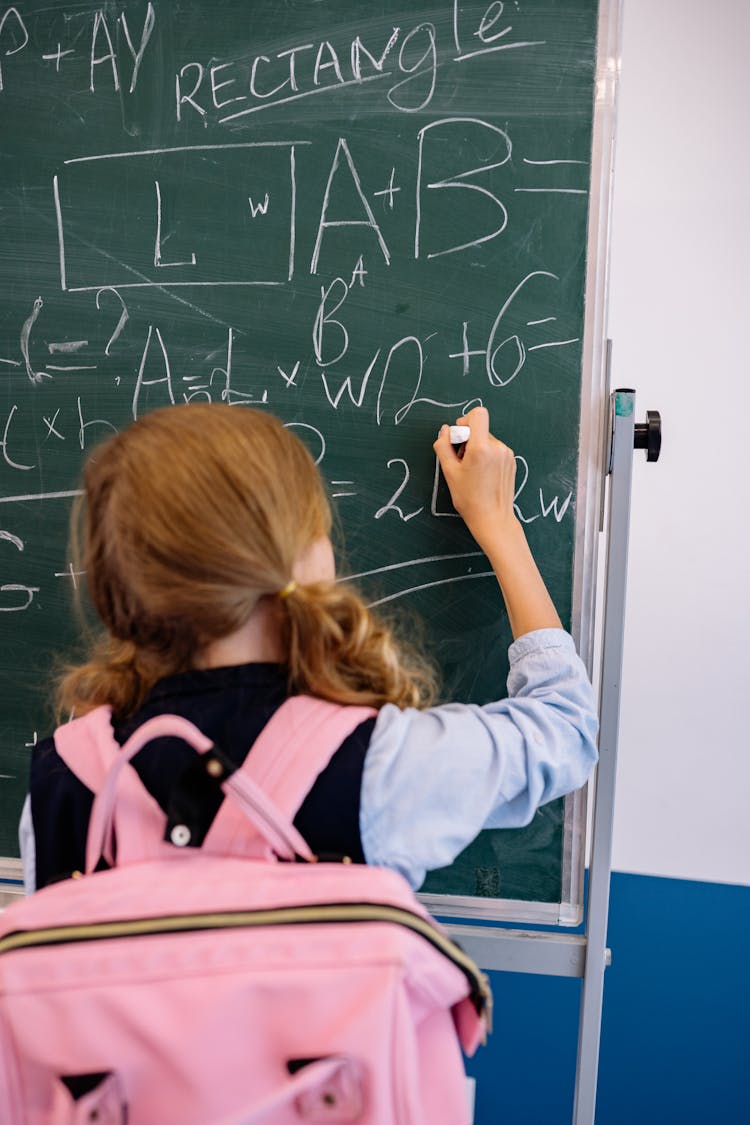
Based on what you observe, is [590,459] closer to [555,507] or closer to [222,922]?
[555,507]

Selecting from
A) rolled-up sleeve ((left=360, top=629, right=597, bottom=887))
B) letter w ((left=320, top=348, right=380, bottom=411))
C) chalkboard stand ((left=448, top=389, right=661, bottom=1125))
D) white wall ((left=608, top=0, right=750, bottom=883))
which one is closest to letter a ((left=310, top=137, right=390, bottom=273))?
letter w ((left=320, top=348, right=380, bottom=411))

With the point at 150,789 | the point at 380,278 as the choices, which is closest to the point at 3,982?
the point at 150,789

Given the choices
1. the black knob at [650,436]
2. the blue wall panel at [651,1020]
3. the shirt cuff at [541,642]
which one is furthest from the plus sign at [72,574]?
the blue wall panel at [651,1020]

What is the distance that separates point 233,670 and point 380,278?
0.65m

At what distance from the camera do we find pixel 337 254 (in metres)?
1.33

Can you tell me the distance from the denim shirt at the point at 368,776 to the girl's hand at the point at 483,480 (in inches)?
12.9

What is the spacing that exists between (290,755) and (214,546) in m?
0.20

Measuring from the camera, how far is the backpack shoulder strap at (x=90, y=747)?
0.92m

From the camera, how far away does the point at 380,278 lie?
133 cm

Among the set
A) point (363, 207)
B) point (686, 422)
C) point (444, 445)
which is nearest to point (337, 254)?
point (363, 207)

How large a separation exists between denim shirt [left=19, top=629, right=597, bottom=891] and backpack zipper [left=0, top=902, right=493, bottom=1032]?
0.11 meters

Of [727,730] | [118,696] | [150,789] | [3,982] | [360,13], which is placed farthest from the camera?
[727,730]

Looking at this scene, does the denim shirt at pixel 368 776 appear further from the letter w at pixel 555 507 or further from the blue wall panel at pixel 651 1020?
the blue wall panel at pixel 651 1020

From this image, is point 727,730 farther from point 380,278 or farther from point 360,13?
point 360,13
